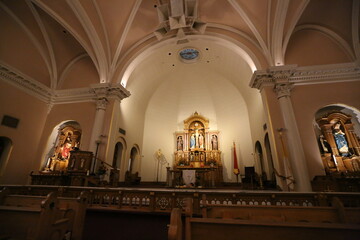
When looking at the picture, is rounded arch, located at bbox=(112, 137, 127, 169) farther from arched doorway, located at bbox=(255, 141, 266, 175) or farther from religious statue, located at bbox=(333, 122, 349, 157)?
religious statue, located at bbox=(333, 122, 349, 157)

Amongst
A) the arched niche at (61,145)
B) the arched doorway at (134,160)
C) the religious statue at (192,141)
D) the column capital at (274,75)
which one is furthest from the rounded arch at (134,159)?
the column capital at (274,75)

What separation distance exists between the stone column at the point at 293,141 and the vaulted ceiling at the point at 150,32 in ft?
4.98

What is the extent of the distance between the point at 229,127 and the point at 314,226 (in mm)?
10989

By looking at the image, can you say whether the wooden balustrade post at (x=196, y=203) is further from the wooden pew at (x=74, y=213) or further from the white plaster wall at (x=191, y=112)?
→ the white plaster wall at (x=191, y=112)

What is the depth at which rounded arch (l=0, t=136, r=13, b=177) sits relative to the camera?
7594mm

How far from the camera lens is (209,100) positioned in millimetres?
13180

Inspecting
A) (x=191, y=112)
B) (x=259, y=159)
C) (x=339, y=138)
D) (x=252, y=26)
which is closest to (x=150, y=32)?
(x=252, y=26)

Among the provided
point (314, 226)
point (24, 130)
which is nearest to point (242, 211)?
point (314, 226)

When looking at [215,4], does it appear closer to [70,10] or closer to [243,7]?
[243,7]

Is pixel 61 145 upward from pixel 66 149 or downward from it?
upward

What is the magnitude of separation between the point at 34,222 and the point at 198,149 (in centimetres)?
1023

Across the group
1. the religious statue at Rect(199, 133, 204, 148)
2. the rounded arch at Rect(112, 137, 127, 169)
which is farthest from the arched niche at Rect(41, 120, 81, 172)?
the religious statue at Rect(199, 133, 204, 148)

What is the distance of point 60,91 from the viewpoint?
993cm

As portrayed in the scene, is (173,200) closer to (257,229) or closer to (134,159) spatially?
(257,229)
